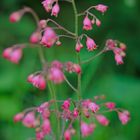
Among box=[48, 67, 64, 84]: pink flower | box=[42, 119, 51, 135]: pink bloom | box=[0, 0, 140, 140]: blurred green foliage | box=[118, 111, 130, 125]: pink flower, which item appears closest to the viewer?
box=[48, 67, 64, 84]: pink flower

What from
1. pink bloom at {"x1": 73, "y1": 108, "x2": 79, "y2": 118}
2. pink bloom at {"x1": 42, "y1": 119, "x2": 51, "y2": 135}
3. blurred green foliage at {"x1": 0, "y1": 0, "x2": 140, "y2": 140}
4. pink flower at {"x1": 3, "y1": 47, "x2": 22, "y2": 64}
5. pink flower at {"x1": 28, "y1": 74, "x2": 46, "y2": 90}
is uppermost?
blurred green foliage at {"x1": 0, "y1": 0, "x2": 140, "y2": 140}

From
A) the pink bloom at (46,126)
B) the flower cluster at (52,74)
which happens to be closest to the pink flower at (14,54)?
the flower cluster at (52,74)

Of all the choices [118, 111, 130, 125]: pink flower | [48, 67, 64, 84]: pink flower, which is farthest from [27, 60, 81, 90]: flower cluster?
[118, 111, 130, 125]: pink flower

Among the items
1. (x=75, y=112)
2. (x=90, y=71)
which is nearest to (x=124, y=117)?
(x=75, y=112)

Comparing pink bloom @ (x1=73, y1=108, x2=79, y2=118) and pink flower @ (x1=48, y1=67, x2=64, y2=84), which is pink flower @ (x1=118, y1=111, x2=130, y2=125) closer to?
pink bloom @ (x1=73, y1=108, x2=79, y2=118)

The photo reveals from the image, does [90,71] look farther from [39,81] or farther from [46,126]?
[39,81]

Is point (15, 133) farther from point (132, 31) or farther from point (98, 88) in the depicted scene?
point (132, 31)

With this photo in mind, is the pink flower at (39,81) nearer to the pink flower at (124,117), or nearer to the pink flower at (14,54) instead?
the pink flower at (14,54)

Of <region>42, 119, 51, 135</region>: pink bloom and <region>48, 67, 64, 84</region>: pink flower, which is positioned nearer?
<region>48, 67, 64, 84</region>: pink flower

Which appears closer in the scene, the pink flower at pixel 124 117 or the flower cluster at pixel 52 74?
the flower cluster at pixel 52 74
